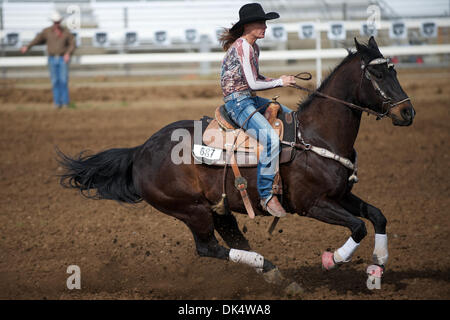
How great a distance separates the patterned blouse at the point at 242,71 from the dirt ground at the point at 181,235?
174 centimetres

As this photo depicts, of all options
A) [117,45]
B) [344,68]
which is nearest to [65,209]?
[344,68]

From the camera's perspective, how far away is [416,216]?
6.66 metres

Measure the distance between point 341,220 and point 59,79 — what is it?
10616mm

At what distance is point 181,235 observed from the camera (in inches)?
249

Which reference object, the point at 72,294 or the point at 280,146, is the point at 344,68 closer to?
the point at 280,146

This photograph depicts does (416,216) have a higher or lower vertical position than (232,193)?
lower

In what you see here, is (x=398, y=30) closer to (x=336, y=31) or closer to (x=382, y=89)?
(x=336, y=31)

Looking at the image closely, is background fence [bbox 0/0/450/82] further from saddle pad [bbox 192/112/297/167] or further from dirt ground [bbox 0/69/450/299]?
saddle pad [bbox 192/112/297/167]

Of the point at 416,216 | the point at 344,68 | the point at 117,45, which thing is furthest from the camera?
the point at 117,45

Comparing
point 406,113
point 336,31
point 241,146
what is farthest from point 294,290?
point 336,31

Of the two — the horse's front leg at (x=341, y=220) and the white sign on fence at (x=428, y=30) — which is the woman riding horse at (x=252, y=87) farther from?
the white sign on fence at (x=428, y=30)

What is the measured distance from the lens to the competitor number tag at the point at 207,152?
15.3ft
